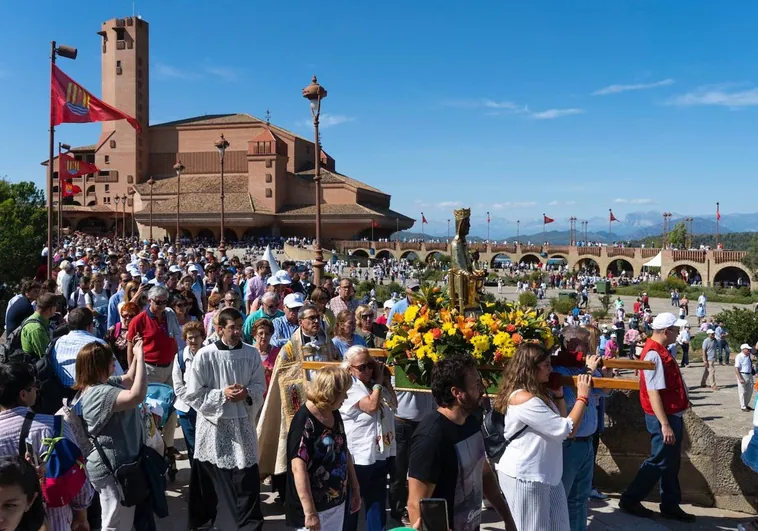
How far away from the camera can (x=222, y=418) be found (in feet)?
14.4

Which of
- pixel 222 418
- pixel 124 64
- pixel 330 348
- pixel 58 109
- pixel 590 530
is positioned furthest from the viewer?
pixel 124 64

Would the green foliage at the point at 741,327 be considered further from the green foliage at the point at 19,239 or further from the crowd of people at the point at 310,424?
the green foliage at the point at 19,239

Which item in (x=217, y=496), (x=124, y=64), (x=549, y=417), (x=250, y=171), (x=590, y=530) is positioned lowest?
(x=590, y=530)

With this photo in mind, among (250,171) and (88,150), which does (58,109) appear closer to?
(250,171)

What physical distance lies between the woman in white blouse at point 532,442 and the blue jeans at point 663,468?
1720 millimetres

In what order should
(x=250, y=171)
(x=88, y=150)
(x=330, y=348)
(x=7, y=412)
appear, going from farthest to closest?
(x=88, y=150) < (x=250, y=171) < (x=330, y=348) < (x=7, y=412)

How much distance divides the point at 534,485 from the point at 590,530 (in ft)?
5.32

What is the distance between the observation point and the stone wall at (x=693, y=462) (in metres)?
5.23

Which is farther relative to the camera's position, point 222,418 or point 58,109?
point 58,109

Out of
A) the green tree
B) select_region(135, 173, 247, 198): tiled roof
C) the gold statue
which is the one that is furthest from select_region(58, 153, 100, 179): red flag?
the green tree

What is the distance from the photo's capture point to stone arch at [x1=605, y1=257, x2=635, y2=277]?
66.8 meters

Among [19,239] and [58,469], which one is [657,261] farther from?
[58,469]

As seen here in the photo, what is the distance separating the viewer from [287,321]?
5922 millimetres

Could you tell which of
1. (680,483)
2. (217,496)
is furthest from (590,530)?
(217,496)
